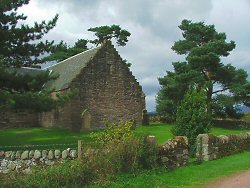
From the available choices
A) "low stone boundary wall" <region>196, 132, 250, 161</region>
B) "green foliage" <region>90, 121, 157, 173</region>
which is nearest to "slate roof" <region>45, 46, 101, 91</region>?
"low stone boundary wall" <region>196, 132, 250, 161</region>

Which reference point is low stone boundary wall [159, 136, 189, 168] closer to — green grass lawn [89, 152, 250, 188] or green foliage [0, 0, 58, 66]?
green grass lawn [89, 152, 250, 188]

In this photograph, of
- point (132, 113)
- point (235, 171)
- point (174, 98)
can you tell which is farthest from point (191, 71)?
point (235, 171)

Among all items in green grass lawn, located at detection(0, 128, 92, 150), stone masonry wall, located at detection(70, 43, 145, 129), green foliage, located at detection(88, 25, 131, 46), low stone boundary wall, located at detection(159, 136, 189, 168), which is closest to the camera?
low stone boundary wall, located at detection(159, 136, 189, 168)

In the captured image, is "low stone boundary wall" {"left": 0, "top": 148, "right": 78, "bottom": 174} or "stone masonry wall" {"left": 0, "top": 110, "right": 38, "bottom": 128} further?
"stone masonry wall" {"left": 0, "top": 110, "right": 38, "bottom": 128}

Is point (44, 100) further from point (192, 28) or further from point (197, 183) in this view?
point (192, 28)

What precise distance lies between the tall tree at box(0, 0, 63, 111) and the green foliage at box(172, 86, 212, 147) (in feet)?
22.4

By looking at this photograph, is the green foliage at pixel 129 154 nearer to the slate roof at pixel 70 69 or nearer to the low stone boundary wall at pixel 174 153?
the low stone boundary wall at pixel 174 153

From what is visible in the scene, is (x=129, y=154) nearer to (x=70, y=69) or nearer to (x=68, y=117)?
(x=68, y=117)

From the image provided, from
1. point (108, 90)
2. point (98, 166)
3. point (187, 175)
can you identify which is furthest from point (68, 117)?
point (98, 166)

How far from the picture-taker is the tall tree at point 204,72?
37.8 metres

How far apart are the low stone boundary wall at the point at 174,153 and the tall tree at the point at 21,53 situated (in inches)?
292

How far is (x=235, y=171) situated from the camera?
1539 cm

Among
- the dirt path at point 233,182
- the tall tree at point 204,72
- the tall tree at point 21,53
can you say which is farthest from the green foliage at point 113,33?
the dirt path at point 233,182

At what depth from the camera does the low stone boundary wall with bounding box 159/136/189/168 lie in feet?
51.8
